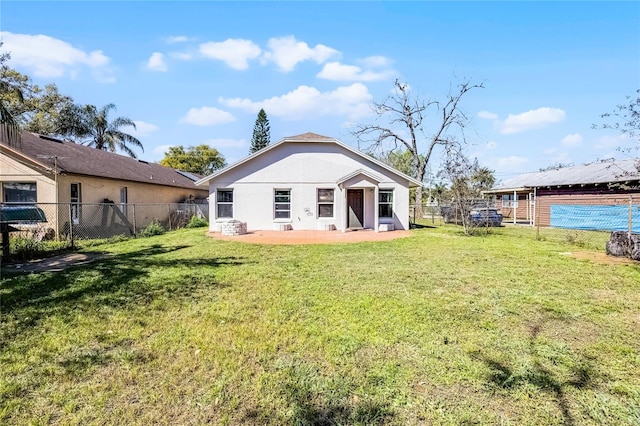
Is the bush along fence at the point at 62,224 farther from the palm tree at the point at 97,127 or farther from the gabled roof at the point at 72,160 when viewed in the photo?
the palm tree at the point at 97,127

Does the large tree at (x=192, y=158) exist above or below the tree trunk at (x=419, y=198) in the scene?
above

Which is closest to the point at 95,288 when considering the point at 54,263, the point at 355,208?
the point at 54,263

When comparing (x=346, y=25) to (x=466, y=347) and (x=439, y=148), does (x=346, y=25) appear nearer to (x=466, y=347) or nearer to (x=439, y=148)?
(x=466, y=347)

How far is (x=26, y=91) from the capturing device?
25.5m

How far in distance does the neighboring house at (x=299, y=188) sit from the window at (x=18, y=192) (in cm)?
667

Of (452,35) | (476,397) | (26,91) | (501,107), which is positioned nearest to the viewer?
(476,397)

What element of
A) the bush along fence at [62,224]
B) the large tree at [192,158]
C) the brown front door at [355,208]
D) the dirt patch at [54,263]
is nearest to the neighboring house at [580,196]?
the brown front door at [355,208]

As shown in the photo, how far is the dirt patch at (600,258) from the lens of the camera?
8.15 meters

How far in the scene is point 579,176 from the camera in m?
20.0

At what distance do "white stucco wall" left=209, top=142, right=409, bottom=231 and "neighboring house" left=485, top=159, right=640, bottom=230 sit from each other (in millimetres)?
9825

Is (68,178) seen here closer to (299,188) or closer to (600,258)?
(299,188)

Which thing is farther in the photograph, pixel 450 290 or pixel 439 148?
pixel 439 148

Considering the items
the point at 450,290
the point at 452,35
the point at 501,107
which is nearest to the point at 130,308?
the point at 450,290

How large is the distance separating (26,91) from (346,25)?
27.6m
